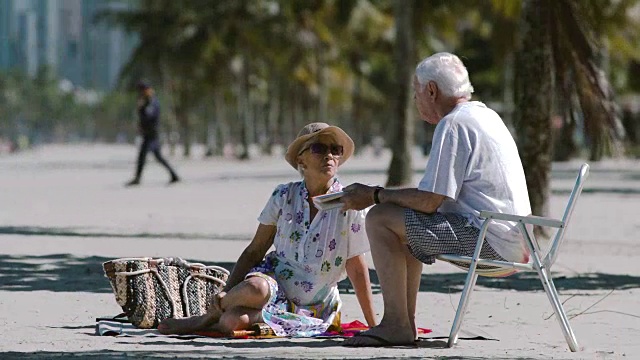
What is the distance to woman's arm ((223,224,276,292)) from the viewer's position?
765cm

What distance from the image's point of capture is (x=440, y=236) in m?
7.03

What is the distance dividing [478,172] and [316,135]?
88 centimetres

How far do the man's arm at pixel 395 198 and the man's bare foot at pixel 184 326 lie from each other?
3.32 feet

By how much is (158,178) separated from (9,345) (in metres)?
26.8

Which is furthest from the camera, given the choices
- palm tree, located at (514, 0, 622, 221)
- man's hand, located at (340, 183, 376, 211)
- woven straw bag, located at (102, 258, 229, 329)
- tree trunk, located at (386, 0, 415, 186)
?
tree trunk, located at (386, 0, 415, 186)

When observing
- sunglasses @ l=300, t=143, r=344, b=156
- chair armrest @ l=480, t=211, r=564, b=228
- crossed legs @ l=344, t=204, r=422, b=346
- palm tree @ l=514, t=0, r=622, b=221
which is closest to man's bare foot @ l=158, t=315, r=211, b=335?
crossed legs @ l=344, t=204, r=422, b=346

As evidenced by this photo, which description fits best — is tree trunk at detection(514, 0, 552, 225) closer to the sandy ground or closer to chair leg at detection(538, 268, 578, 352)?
the sandy ground

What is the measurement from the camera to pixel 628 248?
14875mm

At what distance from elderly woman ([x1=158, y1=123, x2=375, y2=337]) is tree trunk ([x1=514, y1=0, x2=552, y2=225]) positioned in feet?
23.2

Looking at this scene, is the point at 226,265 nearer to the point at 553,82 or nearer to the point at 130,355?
the point at 553,82

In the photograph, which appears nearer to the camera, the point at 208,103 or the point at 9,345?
the point at 9,345

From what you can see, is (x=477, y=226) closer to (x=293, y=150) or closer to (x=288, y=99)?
(x=293, y=150)

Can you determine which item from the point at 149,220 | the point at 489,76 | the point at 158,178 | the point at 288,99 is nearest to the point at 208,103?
the point at 288,99

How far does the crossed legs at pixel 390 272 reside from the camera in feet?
23.3
